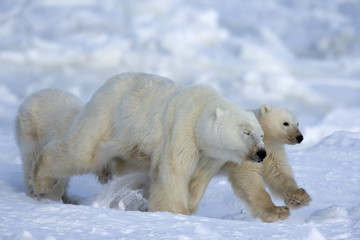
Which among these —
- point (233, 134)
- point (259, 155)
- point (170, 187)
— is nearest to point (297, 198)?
point (259, 155)

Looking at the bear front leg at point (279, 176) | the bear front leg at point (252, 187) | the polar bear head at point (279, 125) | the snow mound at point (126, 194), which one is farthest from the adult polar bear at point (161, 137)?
the polar bear head at point (279, 125)

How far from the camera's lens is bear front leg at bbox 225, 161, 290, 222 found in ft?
18.1

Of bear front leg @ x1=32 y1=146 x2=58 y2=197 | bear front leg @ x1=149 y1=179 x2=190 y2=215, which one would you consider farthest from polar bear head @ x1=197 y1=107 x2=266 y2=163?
bear front leg @ x1=32 y1=146 x2=58 y2=197

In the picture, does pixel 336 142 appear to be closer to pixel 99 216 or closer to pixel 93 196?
pixel 93 196

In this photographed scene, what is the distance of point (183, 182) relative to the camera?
17.6ft

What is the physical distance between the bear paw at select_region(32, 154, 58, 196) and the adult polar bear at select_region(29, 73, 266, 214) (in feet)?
0.04

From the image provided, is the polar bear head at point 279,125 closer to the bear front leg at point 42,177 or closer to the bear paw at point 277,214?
the bear paw at point 277,214

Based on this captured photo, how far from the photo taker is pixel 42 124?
684 cm

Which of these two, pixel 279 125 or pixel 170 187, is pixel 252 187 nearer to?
pixel 279 125

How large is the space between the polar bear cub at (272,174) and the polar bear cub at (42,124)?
1942mm

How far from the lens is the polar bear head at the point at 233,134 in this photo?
5080 mm

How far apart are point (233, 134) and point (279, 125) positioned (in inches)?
40.2

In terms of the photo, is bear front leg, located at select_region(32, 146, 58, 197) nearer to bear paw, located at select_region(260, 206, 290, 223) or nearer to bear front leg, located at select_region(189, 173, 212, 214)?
bear front leg, located at select_region(189, 173, 212, 214)

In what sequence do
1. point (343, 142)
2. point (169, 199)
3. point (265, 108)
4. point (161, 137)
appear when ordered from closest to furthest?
point (169, 199) → point (161, 137) → point (265, 108) → point (343, 142)
